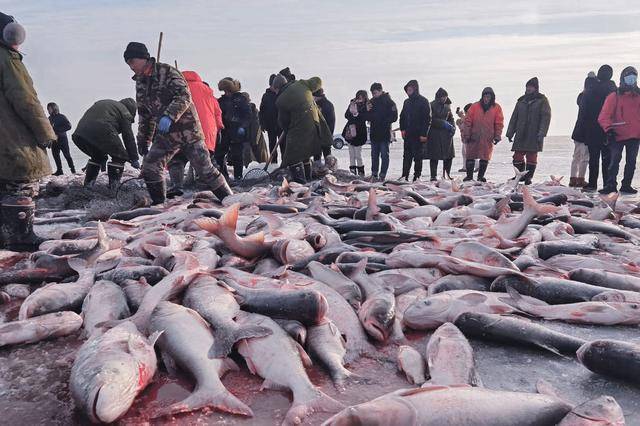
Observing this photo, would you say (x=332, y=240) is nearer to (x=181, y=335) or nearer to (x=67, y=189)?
(x=181, y=335)

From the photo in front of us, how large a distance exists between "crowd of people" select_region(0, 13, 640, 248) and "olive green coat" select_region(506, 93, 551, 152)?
2 cm

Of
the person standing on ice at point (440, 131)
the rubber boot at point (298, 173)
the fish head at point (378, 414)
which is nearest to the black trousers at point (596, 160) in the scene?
the person standing on ice at point (440, 131)

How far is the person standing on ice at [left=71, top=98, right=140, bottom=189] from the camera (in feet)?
31.2

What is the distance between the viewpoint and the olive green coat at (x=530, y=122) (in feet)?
37.4

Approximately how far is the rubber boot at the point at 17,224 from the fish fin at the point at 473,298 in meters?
4.84

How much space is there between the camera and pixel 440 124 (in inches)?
512

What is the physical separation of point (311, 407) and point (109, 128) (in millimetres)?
8647

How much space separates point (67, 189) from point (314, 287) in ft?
26.7

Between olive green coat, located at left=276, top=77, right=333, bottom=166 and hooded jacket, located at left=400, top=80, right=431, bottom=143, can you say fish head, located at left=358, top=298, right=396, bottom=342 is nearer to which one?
olive green coat, located at left=276, top=77, right=333, bottom=166

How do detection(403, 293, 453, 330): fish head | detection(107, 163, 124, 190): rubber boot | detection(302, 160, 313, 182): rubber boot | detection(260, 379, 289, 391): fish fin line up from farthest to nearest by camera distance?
1. detection(302, 160, 313, 182): rubber boot
2. detection(107, 163, 124, 190): rubber boot
3. detection(403, 293, 453, 330): fish head
4. detection(260, 379, 289, 391): fish fin

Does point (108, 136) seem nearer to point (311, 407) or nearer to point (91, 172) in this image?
point (91, 172)

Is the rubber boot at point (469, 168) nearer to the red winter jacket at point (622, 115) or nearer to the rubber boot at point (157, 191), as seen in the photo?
the red winter jacket at point (622, 115)

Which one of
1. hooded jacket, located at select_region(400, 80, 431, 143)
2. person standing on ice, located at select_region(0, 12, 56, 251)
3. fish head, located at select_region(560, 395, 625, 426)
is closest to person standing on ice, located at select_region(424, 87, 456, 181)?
hooded jacket, located at select_region(400, 80, 431, 143)

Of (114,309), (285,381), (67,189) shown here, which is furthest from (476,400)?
(67,189)
